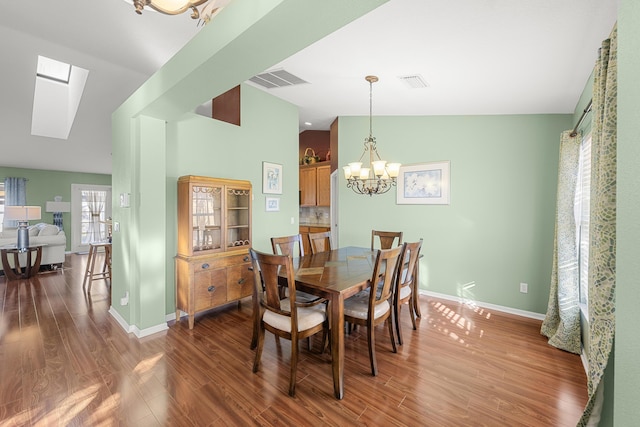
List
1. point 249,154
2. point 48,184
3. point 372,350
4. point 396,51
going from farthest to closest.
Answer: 1. point 48,184
2. point 249,154
3. point 396,51
4. point 372,350

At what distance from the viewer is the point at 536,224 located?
11.1 ft

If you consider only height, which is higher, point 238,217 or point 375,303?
point 238,217

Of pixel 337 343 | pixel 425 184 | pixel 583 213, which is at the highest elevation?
pixel 425 184

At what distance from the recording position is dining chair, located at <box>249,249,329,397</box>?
1.97 meters

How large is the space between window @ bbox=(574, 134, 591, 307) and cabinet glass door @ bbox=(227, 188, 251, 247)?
352 cm

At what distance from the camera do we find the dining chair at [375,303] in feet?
7.11

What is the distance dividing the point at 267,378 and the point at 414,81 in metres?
3.17

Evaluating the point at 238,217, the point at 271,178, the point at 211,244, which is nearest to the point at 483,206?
the point at 271,178

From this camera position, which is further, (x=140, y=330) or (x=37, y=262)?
(x=37, y=262)

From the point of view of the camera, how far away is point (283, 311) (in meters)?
2.08

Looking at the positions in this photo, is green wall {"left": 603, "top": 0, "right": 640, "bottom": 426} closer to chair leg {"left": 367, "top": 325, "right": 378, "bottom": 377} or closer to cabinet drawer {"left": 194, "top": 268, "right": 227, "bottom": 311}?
chair leg {"left": 367, "top": 325, "right": 378, "bottom": 377}

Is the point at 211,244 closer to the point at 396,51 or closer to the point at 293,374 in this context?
the point at 293,374

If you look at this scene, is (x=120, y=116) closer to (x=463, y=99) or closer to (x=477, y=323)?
(x=463, y=99)

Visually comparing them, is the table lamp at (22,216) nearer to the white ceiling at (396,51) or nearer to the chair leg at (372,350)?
the white ceiling at (396,51)
